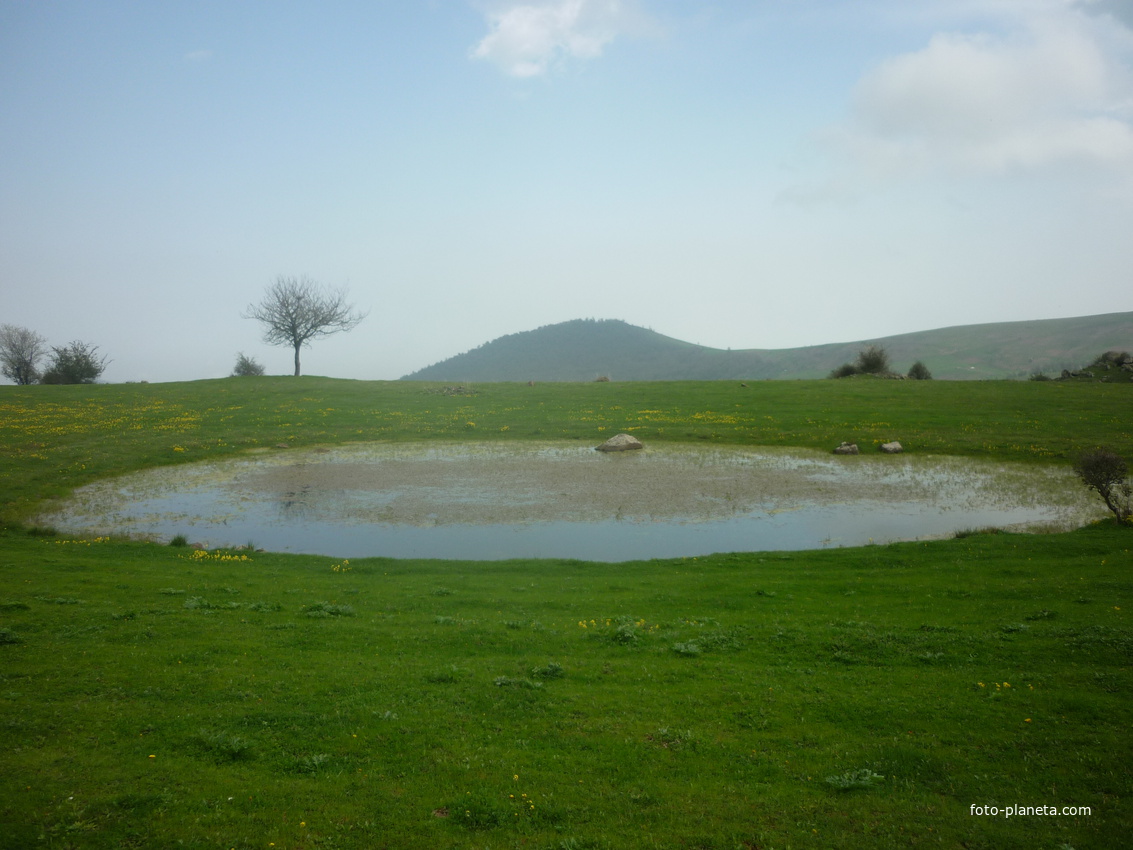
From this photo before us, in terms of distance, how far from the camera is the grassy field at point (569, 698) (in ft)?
23.8

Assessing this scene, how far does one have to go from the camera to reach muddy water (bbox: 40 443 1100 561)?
24828 millimetres

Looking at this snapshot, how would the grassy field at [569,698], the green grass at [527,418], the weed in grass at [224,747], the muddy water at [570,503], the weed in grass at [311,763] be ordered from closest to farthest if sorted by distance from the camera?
the grassy field at [569,698], the weed in grass at [311,763], the weed in grass at [224,747], the muddy water at [570,503], the green grass at [527,418]

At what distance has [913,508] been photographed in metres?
28.5

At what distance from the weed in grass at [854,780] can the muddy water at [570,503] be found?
14.9 meters

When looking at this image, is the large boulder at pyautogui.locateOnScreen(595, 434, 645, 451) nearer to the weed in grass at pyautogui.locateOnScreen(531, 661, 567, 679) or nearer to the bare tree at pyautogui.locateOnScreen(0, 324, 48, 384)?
the weed in grass at pyautogui.locateOnScreen(531, 661, 567, 679)

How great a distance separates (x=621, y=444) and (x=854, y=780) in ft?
119

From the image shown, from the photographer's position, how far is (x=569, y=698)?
10672 mm

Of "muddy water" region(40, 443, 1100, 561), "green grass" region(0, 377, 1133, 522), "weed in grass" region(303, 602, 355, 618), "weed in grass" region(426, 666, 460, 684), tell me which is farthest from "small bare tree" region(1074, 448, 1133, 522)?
"weed in grass" region(303, 602, 355, 618)

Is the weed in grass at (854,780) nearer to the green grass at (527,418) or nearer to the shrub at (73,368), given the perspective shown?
the green grass at (527,418)

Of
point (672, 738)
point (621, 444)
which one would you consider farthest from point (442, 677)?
point (621, 444)

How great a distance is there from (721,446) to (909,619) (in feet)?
106

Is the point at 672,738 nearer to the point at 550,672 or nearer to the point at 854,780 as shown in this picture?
the point at 854,780

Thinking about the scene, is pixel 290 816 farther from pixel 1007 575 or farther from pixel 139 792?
pixel 1007 575

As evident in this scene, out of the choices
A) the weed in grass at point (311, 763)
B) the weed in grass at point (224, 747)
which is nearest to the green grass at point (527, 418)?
the weed in grass at point (224, 747)
